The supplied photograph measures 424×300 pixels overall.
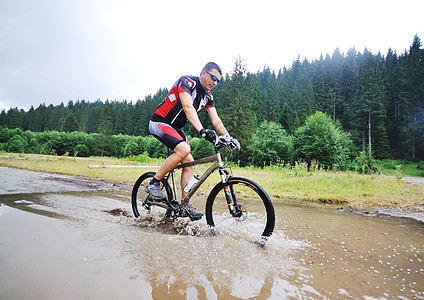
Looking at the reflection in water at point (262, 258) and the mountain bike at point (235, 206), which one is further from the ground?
the mountain bike at point (235, 206)

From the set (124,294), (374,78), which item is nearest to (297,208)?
(124,294)

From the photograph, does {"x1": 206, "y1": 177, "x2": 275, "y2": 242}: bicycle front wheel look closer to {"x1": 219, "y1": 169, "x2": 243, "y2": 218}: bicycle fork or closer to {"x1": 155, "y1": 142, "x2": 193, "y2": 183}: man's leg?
{"x1": 219, "y1": 169, "x2": 243, "y2": 218}: bicycle fork

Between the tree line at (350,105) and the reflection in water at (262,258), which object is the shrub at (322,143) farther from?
the reflection in water at (262,258)

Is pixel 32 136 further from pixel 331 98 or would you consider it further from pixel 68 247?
pixel 331 98

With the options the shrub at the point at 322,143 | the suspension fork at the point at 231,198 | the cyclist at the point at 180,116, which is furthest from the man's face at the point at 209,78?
the shrub at the point at 322,143

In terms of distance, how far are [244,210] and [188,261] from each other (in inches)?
38.8

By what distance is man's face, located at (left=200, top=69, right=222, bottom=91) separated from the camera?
322 cm

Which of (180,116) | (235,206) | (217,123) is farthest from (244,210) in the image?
(180,116)

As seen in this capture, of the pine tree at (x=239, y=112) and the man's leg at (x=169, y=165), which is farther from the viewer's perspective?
the pine tree at (x=239, y=112)

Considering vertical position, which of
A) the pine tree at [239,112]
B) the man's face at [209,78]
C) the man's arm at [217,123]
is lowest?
the man's arm at [217,123]

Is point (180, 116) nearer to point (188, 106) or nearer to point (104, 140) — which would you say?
point (188, 106)

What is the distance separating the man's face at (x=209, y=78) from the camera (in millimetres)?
3225

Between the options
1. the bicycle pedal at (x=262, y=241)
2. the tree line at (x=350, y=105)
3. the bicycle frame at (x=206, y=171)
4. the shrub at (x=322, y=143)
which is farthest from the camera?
the tree line at (x=350, y=105)

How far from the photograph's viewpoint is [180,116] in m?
3.38
